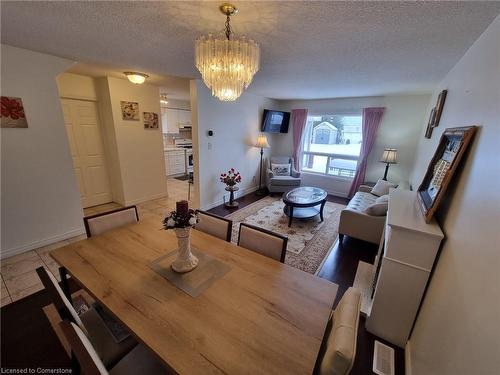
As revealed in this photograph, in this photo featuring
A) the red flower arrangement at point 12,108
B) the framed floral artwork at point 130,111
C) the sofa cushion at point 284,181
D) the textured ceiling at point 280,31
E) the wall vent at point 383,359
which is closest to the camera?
the textured ceiling at point 280,31

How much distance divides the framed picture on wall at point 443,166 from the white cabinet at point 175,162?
6.05 metres

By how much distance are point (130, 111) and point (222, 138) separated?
175 centimetres

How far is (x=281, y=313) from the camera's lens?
1.04 metres

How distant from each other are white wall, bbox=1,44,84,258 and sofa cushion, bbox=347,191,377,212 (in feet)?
13.5

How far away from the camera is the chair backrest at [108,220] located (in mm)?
1722

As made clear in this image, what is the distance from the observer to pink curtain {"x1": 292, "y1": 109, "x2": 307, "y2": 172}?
5.33 meters

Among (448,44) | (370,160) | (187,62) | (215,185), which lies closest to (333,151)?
(370,160)

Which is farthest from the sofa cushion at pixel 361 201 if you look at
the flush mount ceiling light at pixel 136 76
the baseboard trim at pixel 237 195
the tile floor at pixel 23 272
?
the flush mount ceiling light at pixel 136 76

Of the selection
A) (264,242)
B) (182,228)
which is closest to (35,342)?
(182,228)

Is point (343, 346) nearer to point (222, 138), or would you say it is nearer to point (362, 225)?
point (362, 225)

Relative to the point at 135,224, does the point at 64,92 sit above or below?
above

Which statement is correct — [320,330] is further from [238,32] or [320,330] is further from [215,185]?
[215,185]

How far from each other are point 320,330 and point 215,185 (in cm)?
349

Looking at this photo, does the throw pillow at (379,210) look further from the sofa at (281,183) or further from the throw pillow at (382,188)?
the sofa at (281,183)
